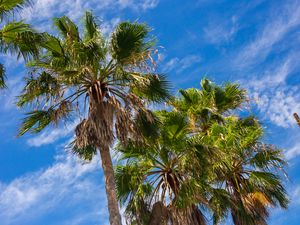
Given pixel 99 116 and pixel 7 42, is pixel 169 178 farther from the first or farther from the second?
pixel 7 42

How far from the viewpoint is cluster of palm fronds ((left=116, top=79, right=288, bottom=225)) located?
1412 cm

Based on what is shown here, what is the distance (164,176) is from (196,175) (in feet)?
3.88

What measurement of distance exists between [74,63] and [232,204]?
7175mm

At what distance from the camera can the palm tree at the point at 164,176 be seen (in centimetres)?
1389

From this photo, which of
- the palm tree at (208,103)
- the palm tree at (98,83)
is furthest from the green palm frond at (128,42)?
the palm tree at (208,103)

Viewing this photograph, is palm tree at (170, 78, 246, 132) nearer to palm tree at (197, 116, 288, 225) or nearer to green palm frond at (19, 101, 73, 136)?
palm tree at (197, 116, 288, 225)

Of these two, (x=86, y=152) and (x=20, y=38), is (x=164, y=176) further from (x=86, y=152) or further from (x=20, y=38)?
(x=20, y=38)

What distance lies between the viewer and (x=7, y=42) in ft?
40.3

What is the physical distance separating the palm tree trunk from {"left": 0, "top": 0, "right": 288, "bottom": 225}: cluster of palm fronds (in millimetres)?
27

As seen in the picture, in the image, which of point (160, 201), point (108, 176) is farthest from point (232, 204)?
point (108, 176)

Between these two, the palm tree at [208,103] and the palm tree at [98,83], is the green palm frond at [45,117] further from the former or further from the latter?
the palm tree at [208,103]

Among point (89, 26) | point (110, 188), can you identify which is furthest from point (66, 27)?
point (110, 188)

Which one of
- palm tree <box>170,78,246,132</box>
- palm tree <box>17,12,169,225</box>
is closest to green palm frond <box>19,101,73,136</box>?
palm tree <box>17,12,169,225</box>

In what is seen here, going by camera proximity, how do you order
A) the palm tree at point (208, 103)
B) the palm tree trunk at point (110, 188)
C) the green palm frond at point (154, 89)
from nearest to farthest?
1. the palm tree trunk at point (110, 188)
2. the green palm frond at point (154, 89)
3. the palm tree at point (208, 103)
